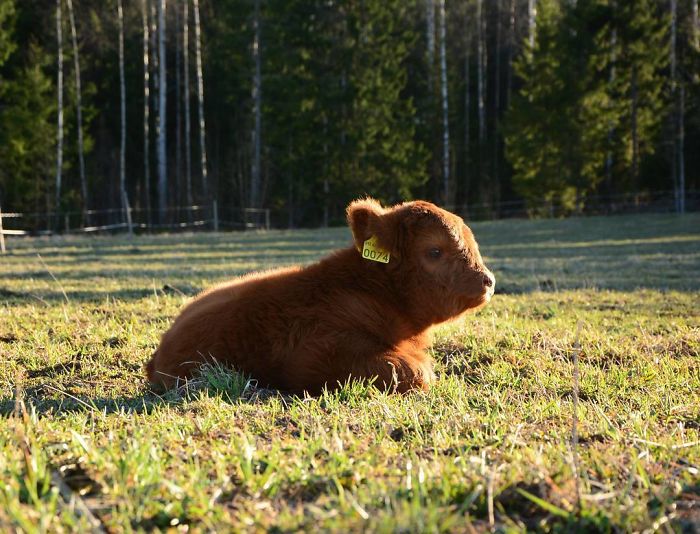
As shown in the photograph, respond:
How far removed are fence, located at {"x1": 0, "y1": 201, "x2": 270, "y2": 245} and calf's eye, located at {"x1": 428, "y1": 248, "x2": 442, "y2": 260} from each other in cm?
2876

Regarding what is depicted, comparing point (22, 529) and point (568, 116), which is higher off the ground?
point (568, 116)

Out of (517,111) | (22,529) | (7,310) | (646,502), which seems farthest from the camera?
(517,111)

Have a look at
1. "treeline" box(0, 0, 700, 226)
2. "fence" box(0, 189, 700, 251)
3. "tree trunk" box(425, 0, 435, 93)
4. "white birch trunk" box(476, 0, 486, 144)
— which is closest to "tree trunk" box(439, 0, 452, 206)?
"treeline" box(0, 0, 700, 226)

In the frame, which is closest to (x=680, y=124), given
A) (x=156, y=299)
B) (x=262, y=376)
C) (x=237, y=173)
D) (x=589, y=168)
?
(x=589, y=168)

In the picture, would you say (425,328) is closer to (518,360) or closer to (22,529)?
(518,360)

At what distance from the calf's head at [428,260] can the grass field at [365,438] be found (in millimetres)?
502

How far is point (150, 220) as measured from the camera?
38.4 metres

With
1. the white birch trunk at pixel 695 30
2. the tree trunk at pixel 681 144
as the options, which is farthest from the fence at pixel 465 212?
the white birch trunk at pixel 695 30

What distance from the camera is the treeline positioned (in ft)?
117

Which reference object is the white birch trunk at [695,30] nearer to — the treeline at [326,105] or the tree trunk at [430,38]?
the treeline at [326,105]

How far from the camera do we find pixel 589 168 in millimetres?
39000

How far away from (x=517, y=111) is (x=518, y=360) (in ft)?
122

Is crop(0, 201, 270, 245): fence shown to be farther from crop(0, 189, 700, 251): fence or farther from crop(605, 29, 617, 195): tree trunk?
crop(605, 29, 617, 195): tree trunk

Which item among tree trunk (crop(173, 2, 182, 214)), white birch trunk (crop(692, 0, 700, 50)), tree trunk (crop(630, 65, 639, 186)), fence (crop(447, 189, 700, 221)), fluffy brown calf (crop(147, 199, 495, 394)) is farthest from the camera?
tree trunk (crop(173, 2, 182, 214))
